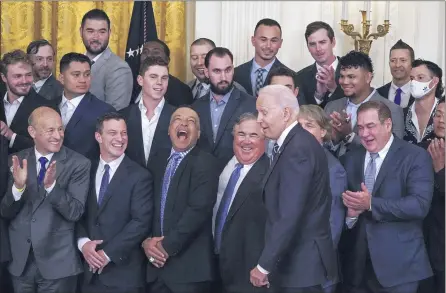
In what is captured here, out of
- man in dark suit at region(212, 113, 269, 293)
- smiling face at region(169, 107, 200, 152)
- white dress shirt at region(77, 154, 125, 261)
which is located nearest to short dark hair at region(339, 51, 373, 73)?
man in dark suit at region(212, 113, 269, 293)

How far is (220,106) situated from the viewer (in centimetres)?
700

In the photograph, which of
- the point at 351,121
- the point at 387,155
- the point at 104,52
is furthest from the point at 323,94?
the point at 104,52

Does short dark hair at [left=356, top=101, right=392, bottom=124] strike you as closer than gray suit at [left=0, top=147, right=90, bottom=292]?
Yes

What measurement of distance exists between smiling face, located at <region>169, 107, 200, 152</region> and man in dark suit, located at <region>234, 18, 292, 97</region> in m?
1.14

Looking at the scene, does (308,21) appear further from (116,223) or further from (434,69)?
(116,223)

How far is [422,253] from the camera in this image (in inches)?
247

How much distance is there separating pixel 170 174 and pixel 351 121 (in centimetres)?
133

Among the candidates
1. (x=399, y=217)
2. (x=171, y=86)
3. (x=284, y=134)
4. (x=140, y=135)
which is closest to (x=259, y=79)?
(x=171, y=86)

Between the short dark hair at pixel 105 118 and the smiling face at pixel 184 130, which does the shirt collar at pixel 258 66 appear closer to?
the smiling face at pixel 184 130

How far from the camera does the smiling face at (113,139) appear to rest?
6.56m

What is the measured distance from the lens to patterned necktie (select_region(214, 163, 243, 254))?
6367 millimetres

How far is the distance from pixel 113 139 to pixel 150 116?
463 mm

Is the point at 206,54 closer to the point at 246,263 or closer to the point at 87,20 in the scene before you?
the point at 87,20

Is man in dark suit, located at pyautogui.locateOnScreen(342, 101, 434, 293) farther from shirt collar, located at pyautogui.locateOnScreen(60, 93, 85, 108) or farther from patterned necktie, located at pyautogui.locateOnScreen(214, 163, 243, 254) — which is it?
shirt collar, located at pyautogui.locateOnScreen(60, 93, 85, 108)
